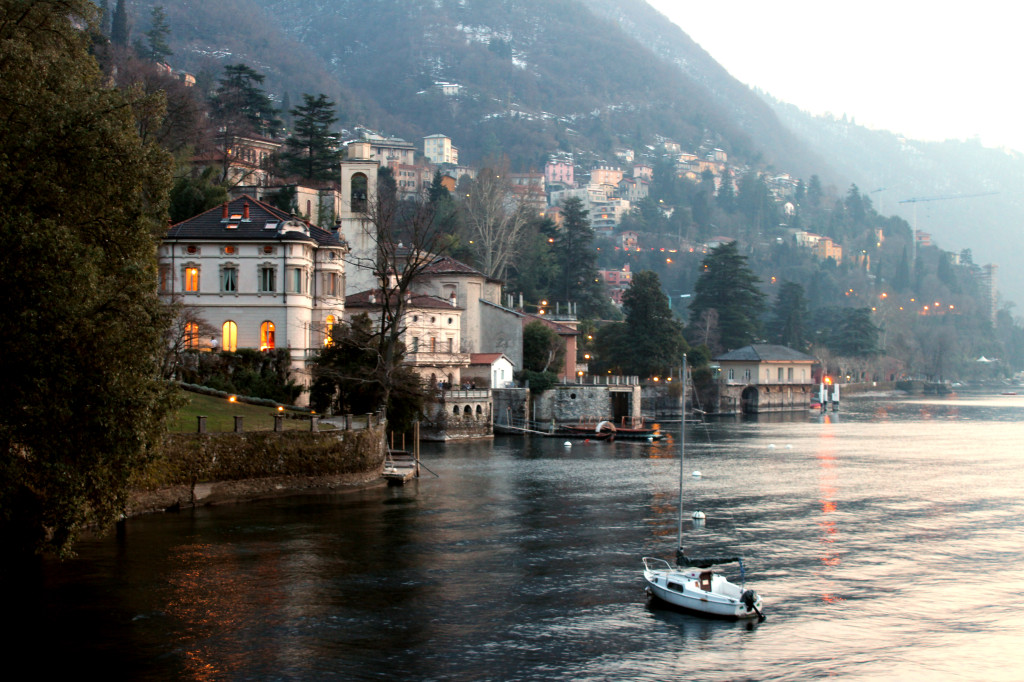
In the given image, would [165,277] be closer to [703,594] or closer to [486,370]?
[486,370]

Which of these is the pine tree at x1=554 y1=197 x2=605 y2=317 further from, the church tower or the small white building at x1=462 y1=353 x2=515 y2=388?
the small white building at x1=462 y1=353 x2=515 y2=388

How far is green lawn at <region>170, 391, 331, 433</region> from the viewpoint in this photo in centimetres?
3994

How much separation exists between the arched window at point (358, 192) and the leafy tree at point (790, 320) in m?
88.0

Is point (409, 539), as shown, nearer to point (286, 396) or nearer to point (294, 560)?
point (294, 560)

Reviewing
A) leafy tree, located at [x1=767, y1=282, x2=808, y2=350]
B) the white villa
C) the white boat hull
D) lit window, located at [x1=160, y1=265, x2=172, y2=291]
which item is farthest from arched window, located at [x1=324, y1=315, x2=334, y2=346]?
leafy tree, located at [x1=767, y1=282, x2=808, y2=350]

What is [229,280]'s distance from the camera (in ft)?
196

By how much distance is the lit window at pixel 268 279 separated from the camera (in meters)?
60.0

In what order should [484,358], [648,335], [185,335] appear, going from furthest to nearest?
[648,335]
[484,358]
[185,335]

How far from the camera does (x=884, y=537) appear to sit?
36.2 metres

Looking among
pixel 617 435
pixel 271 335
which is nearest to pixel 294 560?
pixel 271 335

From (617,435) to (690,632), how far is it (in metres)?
55.9

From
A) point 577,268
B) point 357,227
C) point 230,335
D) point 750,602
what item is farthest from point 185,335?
point 577,268

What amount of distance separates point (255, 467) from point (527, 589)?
16.7m

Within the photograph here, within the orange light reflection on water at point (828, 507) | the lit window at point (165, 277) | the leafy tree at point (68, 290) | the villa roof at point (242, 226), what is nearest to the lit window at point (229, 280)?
the villa roof at point (242, 226)
